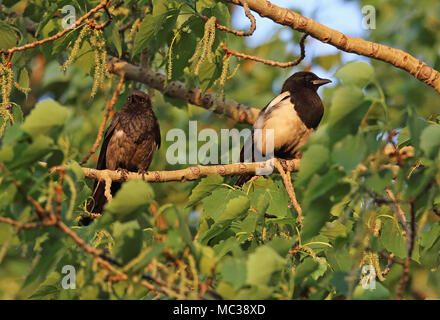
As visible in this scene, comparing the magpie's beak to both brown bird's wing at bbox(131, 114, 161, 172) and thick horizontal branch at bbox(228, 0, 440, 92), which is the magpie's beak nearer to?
brown bird's wing at bbox(131, 114, 161, 172)

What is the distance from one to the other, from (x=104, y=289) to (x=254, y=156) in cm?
375

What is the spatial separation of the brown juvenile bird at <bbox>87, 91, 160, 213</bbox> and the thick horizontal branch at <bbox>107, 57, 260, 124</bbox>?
0.66 m

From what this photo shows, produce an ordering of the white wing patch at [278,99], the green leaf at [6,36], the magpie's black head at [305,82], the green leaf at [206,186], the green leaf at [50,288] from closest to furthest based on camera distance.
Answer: the green leaf at [50,288], the green leaf at [206,186], the green leaf at [6,36], the white wing patch at [278,99], the magpie's black head at [305,82]

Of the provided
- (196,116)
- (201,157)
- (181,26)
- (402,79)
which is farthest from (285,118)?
(402,79)

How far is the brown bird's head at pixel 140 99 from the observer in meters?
5.68

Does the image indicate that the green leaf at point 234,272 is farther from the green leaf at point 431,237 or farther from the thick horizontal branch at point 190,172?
the thick horizontal branch at point 190,172

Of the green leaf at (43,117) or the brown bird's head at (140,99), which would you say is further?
the brown bird's head at (140,99)

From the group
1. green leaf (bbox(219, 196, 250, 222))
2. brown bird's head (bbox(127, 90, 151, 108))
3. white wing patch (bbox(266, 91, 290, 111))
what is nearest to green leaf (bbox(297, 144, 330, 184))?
green leaf (bbox(219, 196, 250, 222))

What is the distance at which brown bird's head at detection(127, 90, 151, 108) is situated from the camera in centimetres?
568

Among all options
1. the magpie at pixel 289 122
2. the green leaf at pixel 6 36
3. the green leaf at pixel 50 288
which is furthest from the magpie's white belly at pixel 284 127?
the green leaf at pixel 50 288

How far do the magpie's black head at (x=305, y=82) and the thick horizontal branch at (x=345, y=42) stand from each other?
6.48ft

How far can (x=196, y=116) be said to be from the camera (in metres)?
8.55

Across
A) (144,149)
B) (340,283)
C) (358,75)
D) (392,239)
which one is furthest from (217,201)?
(144,149)
